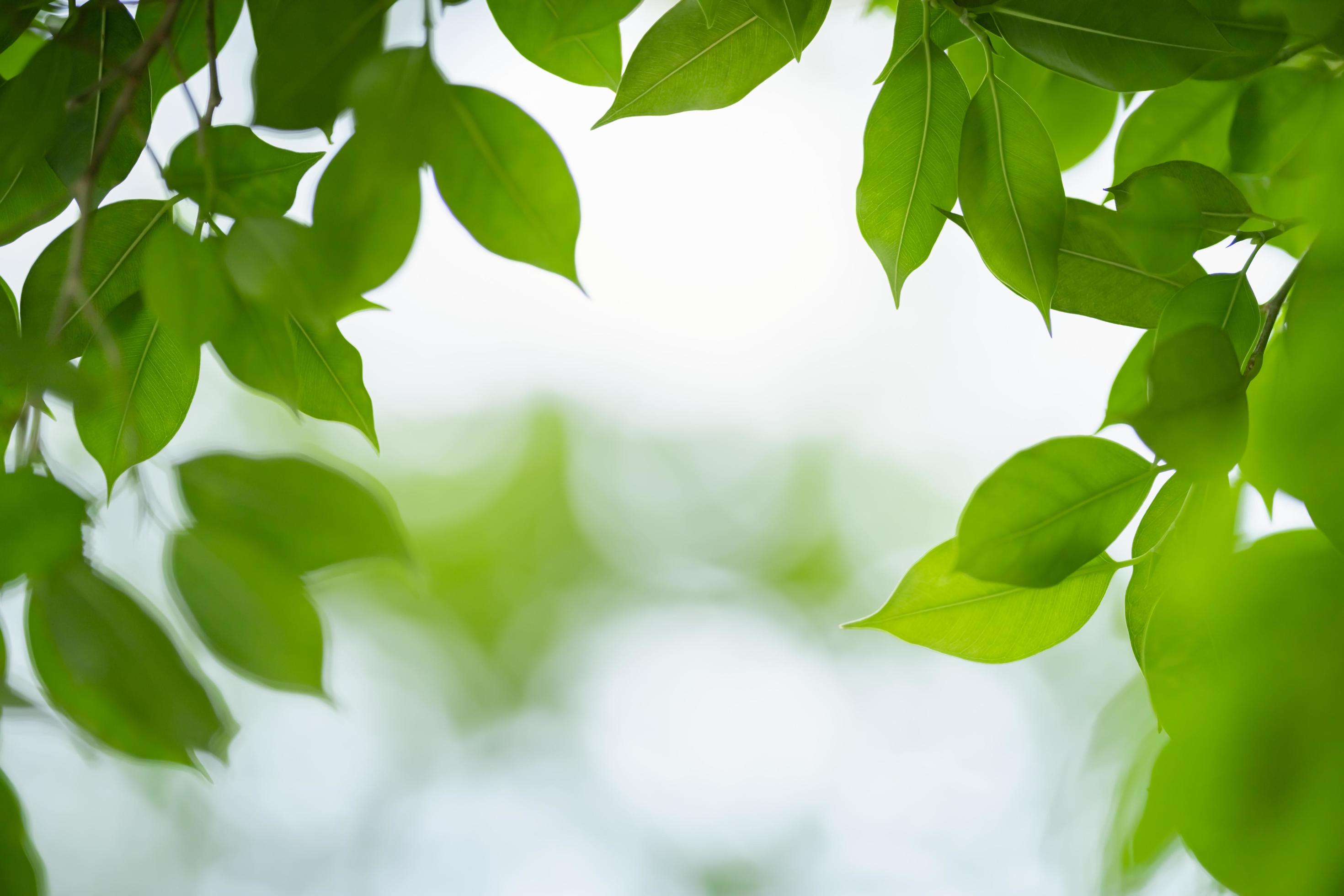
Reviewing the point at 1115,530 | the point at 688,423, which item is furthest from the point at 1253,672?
the point at 688,423

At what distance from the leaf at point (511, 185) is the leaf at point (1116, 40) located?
0.16 metres

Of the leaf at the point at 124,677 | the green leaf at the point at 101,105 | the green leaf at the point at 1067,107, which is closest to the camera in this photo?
the leaf at the point at 124,677

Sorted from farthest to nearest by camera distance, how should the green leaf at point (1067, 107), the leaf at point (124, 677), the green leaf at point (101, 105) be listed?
the green leaf at point (1067, 107) < the green leaf at point (101, 105) < the leaf at point (124, 677)

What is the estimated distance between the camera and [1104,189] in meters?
0.30

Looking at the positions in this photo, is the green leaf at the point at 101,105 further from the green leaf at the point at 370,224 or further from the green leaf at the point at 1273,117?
the green leaf at the point at 1273,117

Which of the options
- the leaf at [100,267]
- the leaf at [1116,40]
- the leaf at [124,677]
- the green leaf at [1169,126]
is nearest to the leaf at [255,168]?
the leaf at [100,267]

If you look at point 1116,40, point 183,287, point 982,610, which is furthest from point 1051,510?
point 183,287

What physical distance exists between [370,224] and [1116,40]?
0.76 ft

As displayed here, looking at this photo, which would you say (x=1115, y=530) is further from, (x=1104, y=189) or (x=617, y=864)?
(x=617, y=864)

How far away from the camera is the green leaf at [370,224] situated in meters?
0.21

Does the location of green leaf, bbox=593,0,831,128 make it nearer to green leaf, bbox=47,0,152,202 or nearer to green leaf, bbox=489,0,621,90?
green leaf, bbox=489,0,621,90

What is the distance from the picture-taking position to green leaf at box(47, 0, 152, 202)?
30 cm

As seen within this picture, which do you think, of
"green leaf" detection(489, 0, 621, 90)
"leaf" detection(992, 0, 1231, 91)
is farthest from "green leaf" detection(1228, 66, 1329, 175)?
"green leaf" detection(489, 0, 621, 90)

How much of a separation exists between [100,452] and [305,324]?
84 millimetres
